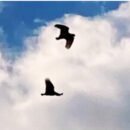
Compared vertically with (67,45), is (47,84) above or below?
below

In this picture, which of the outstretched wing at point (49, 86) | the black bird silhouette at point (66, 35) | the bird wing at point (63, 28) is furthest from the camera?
the black bird silhouette at point (66, 35)

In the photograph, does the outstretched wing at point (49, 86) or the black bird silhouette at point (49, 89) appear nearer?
the outstretched wing at point (49, 86)

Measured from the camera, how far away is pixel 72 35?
160 feet

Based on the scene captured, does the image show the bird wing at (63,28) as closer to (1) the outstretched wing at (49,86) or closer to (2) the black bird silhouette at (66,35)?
(2) the black bird silhouette at (66,35)

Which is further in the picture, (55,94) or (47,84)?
(55,94)

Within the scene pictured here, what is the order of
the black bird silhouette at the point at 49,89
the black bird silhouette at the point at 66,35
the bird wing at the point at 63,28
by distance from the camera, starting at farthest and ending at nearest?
1. the black bird silhouette at the point at 66,35
2. the bird wing at the point at 63,28
3. the black bird silhouette at the point at 49,89

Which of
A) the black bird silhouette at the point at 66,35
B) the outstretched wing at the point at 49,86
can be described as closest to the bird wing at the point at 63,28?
the black bird silhouette at the point at 66,35

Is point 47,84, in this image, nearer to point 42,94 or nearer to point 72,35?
point 42,94

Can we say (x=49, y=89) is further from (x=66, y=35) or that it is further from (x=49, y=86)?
(x=66, y=35)

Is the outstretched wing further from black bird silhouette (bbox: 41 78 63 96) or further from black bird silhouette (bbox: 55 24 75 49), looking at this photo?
black bird silhouette (bbox: 55 24 75 49)

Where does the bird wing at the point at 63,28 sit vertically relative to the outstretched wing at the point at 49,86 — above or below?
above

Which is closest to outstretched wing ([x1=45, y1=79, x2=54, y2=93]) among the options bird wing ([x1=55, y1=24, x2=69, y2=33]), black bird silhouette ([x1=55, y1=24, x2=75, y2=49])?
black bird silhouette ([x1=55, y1=24, x2=75, y2=49])

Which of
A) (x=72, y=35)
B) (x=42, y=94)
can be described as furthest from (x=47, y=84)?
(x=72, y=35)

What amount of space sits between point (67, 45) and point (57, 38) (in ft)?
4.61
